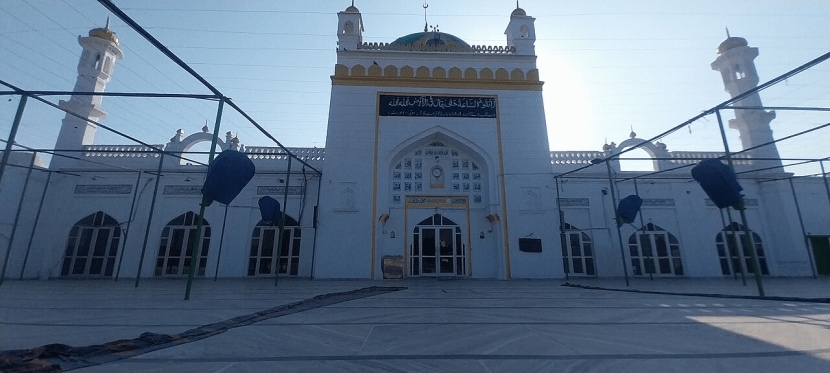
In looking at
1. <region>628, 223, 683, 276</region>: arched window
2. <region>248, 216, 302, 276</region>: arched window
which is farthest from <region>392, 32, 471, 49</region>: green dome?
<region>628, 223, 683, 276</region>: arched window

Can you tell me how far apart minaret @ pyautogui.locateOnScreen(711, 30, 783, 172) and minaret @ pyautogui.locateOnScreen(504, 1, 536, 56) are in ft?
20.2

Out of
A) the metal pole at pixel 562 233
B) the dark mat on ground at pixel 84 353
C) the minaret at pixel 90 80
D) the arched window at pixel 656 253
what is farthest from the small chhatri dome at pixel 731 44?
the minaret at pixel 90 80

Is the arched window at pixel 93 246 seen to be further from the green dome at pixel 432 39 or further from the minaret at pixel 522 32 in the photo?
the minaret at pixel 522 32

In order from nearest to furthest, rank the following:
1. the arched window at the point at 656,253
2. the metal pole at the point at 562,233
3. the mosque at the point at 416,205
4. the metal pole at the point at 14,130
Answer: the metal pole at the point at 14,130, the metal pole at the point at 562,233, the mosque at the point at 416,205, the arched window at the point at 656,253

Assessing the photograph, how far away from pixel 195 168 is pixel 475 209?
22.7 feet

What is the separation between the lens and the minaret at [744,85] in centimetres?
996

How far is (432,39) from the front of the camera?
10242 millimetres

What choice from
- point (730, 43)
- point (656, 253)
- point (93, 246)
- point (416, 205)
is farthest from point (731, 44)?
point (93, 246)

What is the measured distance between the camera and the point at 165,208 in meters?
8.17

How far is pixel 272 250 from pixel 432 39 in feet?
24.4

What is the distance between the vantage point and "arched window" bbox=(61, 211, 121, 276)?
25.9 ft

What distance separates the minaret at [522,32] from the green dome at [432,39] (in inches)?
52.2

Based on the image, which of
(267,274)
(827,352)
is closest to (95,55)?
(267,274)

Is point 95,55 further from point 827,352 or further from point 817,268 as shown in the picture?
point 817,268
